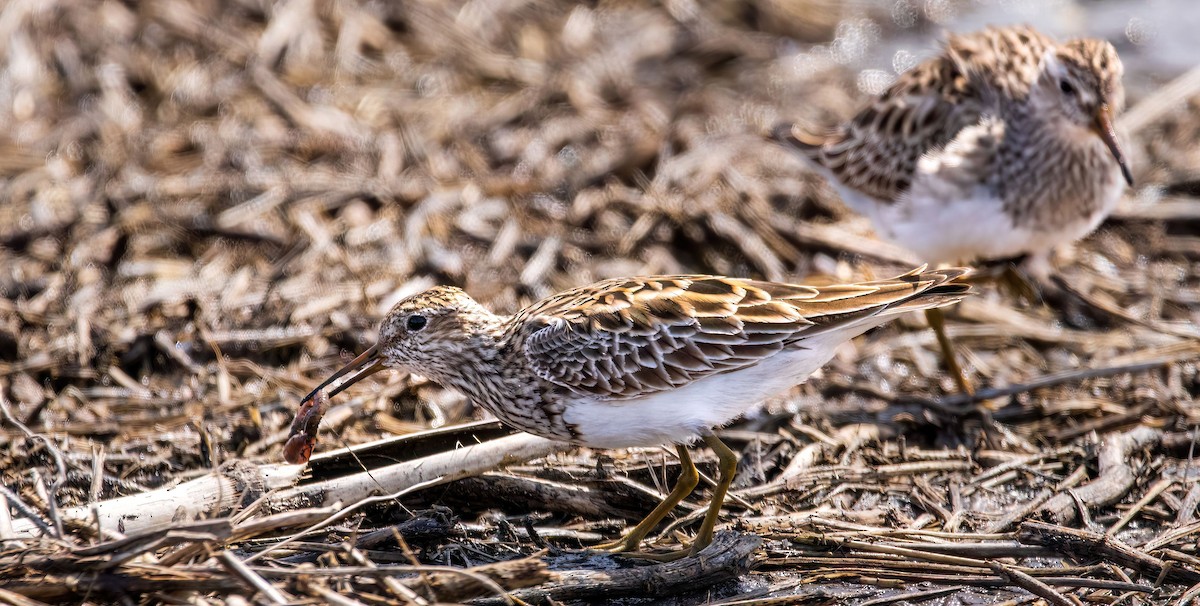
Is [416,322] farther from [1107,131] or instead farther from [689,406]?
[1107,131]

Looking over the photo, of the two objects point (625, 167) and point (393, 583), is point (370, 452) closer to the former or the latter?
point (393, 583)

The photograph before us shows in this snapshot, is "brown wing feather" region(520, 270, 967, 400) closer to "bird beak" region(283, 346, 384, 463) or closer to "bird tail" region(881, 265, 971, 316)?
"bird tail" region(881, 265, 971, 316)

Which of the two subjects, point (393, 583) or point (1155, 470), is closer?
point (393, 583)

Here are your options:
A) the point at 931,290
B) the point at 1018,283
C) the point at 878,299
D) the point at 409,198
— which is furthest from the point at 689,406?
the point at 409,198

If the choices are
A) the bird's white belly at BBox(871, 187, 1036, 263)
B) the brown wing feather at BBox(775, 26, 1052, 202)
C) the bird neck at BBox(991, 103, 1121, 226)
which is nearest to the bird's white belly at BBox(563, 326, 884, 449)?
the bird's white belly at BBox(871, 187, 1036, 263)

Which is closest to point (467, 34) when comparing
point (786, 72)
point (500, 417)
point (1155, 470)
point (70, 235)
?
point (786, 72)
